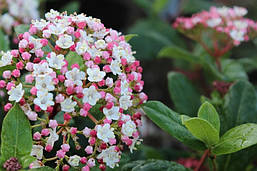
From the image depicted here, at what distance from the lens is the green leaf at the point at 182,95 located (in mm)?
1615

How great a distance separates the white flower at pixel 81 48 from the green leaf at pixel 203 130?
1.10 feet

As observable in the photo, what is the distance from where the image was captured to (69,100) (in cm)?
98

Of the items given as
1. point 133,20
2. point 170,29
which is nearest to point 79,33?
point 170,29

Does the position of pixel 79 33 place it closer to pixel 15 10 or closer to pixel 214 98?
pixel 214 98

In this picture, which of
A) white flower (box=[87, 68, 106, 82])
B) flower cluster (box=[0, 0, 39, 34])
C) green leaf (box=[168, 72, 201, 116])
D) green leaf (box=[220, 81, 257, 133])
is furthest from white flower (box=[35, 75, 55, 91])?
flower cluster (box=[0, 0, 39, 34])

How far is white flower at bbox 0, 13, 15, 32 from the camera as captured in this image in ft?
5.90

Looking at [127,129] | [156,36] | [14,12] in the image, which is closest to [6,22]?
[14,12]

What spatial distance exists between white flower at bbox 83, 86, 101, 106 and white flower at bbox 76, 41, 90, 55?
4.6 inches

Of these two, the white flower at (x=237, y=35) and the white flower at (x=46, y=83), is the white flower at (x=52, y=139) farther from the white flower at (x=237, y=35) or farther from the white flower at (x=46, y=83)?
the white flower at (x=237, y=35)

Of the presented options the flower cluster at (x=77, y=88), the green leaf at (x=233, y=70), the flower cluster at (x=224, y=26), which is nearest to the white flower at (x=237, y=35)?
the flower cluster at (x=224, y=26)

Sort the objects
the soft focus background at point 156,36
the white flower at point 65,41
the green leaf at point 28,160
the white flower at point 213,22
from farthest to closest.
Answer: the soft focus background at point 156,36 < the white flower at point 213,22 < the white flower at point 65,41 < the green leaf at point 28,160

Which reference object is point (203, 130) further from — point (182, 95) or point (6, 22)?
point (6, 22)

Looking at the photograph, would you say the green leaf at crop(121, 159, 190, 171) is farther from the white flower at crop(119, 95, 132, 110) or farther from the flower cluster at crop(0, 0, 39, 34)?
the flower cluster at crop(0, 0, 39, 34)

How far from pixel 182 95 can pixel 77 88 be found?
2.48 feet
